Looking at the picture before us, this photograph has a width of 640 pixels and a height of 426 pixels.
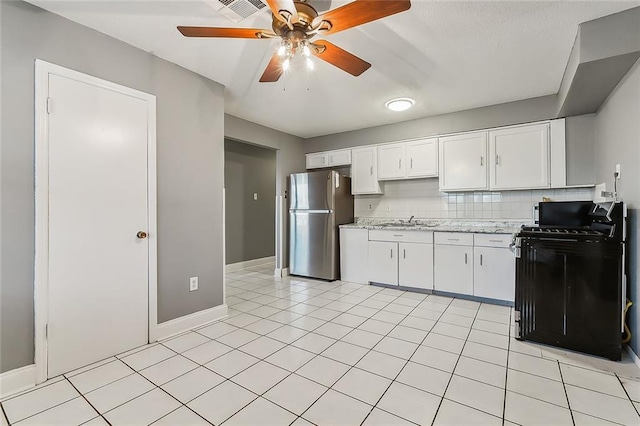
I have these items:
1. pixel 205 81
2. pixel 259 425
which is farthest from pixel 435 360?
pixel 205 81

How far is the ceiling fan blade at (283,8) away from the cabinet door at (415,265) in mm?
2989

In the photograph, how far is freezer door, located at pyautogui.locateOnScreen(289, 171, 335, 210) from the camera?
4363mm

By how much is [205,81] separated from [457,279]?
3.50 m

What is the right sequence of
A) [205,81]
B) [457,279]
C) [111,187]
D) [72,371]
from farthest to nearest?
[457,279] → [205,81] → [111,187] → [72,371]

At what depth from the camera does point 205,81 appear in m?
2.82

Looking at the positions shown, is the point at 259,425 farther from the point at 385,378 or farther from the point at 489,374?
the point at 489,374

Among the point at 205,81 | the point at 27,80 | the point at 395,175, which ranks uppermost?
the point at 205,81

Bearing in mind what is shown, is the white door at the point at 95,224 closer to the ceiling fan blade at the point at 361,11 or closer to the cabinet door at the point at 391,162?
the ceiling fan blade at the point at 361,11

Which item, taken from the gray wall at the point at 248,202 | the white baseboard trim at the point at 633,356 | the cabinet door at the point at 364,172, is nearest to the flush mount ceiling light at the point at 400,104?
the cabinet door at the point at 364,172

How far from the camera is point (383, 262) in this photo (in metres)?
4.00

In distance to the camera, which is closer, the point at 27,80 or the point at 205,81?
the point at 27,80

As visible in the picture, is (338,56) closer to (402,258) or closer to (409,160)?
(409,160)

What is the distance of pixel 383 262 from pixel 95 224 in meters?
3.18

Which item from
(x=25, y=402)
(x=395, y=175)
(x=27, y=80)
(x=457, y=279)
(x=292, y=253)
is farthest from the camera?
(x=292, y=253)
